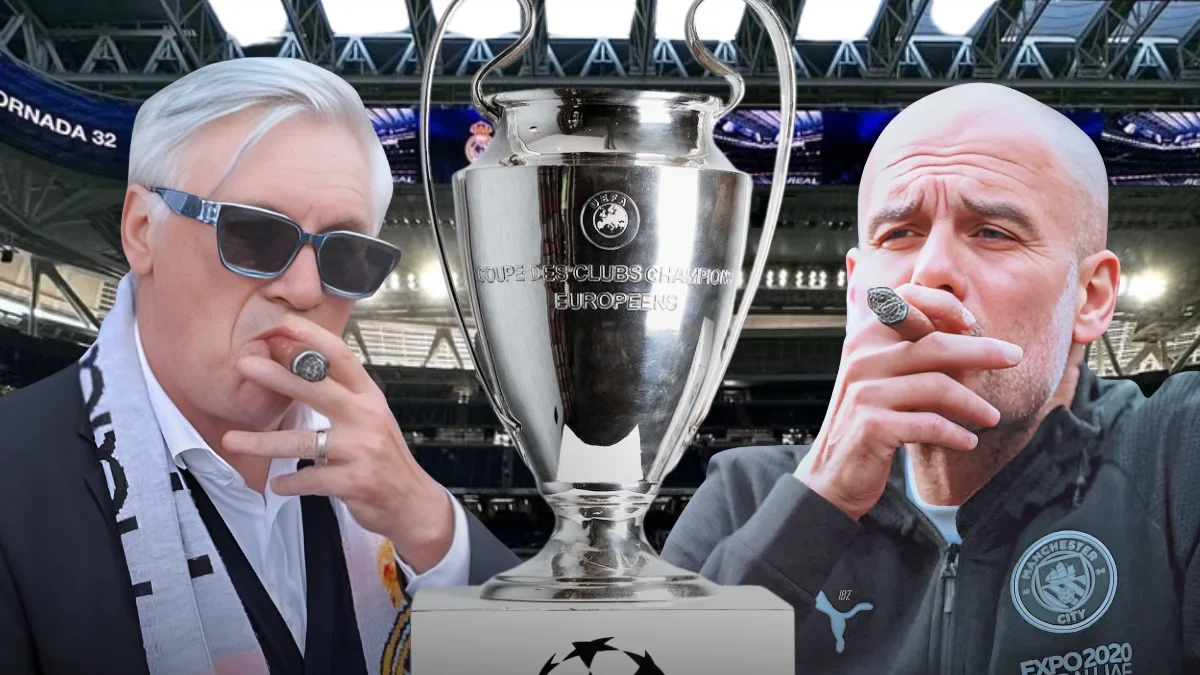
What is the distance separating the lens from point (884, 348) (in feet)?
5.83

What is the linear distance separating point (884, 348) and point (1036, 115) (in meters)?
0.42

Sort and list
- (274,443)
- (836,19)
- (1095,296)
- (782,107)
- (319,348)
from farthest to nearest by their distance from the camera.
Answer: (836,19), (1095,296), (319,348), (274,443), (782,107)

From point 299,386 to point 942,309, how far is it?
2.91 feet

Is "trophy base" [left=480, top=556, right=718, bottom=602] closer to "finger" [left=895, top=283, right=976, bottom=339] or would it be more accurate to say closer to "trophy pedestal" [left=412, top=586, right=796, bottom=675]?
"trophy pedestal" [left=412, top=586, right=796, bottom=675]

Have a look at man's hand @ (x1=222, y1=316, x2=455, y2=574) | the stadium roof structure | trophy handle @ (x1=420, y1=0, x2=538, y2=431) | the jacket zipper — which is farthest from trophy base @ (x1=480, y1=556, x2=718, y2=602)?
the stadium roof structure

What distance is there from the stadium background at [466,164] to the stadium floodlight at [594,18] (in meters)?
0.01

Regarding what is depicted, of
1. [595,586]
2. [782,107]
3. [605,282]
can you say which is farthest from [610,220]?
[595,586]

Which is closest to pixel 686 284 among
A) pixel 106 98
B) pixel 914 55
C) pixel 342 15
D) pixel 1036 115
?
pixel 1036 115

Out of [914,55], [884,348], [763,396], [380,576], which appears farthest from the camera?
[914,55]

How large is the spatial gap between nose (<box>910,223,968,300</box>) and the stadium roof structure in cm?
44

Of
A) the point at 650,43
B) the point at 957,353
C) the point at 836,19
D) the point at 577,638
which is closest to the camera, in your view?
the point at 577,638

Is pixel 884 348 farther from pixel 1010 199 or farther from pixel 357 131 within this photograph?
pixel 357 131

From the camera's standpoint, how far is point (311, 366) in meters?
1.48

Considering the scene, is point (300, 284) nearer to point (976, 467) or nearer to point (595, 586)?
point (595, 586)
